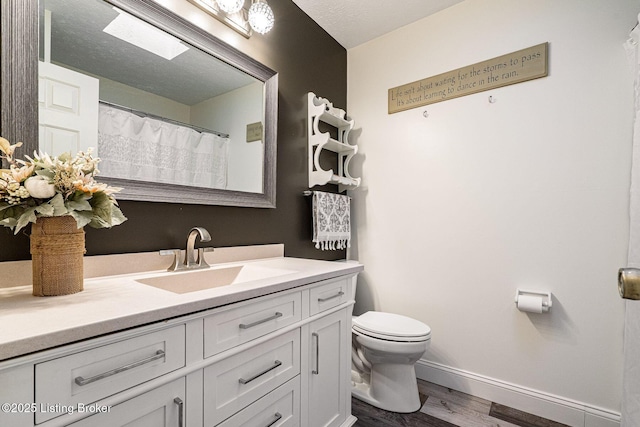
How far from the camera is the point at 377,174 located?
7.63 feet

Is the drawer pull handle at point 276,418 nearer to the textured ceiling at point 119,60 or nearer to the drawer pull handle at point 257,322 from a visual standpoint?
the drawer pull handle at point 257,322

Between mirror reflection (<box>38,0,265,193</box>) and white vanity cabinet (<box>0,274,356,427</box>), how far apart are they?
2.40 ft

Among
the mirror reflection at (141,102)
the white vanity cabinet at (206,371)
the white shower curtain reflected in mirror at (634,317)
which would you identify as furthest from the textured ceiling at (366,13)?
the white vanity cabinet at (206,371)

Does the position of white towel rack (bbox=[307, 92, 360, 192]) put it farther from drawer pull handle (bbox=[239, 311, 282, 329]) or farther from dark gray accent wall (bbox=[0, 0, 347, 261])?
drawer pull handle (bbox=[239, 311, 282, 329])

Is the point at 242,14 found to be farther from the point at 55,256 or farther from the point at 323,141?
the point at 55,256

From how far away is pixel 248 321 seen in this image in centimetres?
95

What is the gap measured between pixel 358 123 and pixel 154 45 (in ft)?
5.06

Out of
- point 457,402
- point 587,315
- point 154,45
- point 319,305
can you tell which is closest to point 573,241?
point 587,315

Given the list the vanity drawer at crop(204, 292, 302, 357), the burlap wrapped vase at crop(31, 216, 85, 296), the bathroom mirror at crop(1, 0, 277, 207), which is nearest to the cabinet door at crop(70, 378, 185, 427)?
the vanity drawer at crop(204, 292, 302, 357)

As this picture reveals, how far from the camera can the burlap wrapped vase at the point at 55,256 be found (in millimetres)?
803

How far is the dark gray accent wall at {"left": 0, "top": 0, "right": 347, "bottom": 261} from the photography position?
1229 mm

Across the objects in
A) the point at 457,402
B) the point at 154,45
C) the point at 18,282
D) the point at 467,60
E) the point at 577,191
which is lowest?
the point at 457,402

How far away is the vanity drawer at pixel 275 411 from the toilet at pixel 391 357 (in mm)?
637

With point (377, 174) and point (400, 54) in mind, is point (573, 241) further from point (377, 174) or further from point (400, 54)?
point (400, 54)
